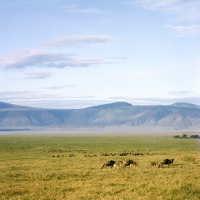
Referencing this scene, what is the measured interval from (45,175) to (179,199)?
11818 mm

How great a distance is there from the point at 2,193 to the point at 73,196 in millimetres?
4068

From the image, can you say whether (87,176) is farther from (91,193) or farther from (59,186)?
(91,193)

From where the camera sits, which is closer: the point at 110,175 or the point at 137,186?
the point at 137,186

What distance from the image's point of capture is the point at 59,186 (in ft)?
71.7

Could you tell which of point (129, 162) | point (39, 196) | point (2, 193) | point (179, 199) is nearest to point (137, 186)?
point (179, 199)

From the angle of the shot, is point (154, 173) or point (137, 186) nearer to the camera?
point (137, 186)

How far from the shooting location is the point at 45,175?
2644 cm

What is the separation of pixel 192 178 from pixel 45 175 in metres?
10.3

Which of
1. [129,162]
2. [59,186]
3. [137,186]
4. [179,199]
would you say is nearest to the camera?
[179,199]

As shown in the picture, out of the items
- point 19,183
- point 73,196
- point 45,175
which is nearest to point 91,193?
point 73,196

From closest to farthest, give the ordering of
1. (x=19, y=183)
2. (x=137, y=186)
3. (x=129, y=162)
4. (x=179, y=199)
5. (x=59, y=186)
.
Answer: (x=179, y=199) → (x=137, y=186) → (x=59, y=186) → (x=19, y=183) → (x=129, y=162)

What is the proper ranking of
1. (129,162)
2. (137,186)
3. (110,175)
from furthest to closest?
1. (129,162)
2. (110,175)
3. (137,186)

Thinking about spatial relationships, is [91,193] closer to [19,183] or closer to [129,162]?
[19,183]

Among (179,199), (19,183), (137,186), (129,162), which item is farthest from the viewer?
(129,162)
